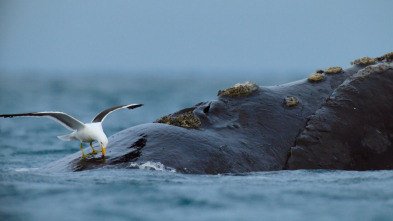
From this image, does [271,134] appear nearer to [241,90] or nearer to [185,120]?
[241,90]

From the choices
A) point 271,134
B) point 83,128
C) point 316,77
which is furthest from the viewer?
point 316,77

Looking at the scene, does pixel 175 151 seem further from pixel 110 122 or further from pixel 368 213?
pixel 110 122

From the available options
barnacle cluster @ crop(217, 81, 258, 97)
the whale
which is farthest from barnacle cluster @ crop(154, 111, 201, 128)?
barnacle cluster @ crop(217, 81, 258, 97)

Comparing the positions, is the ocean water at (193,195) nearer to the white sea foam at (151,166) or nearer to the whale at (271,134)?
the white sea foam at (151,166)

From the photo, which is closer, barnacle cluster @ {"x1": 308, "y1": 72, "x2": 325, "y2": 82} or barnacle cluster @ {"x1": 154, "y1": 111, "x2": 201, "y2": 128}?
barnacle cluster @ {"x1": 154, "y1": 111, "x2": 201, "y2": 128}

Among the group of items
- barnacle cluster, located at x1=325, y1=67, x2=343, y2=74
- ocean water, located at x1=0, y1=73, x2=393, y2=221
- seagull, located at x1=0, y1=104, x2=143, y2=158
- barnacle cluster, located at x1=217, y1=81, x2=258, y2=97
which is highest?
barnacle cluster, located at x1=325, y1=67, x2=343, y2=74

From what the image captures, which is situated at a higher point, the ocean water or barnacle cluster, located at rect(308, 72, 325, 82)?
barnacle cluster, located at rect(308, 72, 325, 82)

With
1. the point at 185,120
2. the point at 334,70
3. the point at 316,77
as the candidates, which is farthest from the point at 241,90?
the point at 334,70

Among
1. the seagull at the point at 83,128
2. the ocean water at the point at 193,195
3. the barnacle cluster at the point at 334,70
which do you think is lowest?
the ocean water at the point at 193,195

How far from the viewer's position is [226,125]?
1195 centimetres

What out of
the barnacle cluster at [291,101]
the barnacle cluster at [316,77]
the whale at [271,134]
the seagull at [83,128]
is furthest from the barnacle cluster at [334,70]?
the seagull at [83,128]

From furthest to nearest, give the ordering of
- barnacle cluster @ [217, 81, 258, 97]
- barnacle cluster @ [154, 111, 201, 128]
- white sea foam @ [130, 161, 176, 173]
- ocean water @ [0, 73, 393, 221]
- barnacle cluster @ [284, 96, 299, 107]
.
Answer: barnacle cluster @ [217, 81, 258, 97] → barnacle cluster @ [284, 96, 299, 107] → barnacle cluster @ [154, 111, 201, 128] → white sea foam @ [130, 161, 176, 173] → ocean water @ [0, 73, 393, 221]

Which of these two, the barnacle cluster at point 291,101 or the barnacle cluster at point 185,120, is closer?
the barnacle cluster at point 185,120

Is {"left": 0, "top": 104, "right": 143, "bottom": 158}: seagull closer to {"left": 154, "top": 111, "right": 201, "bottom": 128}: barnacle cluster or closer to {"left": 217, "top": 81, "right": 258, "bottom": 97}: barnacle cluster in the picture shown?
{"left": 154, "top": 111, "right": 201, "bottom": 128}: barnacle cluster
